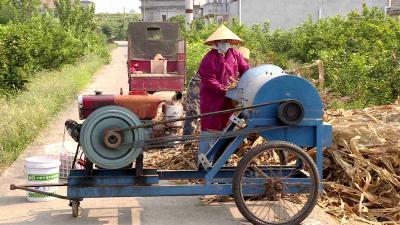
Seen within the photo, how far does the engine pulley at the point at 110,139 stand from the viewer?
4984mm

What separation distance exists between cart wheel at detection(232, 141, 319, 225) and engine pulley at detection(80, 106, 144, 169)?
1024 mm

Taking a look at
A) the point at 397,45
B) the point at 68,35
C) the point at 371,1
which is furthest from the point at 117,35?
the point at 397,45

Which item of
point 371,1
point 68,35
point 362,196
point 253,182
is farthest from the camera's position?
point 371,1

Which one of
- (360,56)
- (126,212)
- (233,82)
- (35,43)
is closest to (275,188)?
(233,82)

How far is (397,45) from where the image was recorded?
34.9ft

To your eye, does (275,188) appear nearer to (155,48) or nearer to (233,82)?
(233,82)

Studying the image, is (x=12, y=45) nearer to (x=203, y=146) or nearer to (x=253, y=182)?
(x=203, y=146)

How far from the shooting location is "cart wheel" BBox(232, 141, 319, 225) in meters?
4.95

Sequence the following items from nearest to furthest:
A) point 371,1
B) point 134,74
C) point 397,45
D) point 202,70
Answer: point 202,70
point 397,45
point 134,74
point 371,1

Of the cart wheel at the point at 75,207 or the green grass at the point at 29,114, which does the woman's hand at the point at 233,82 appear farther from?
the green grass at the point at 29,114

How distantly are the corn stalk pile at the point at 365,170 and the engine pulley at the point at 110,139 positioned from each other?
2.20 meters

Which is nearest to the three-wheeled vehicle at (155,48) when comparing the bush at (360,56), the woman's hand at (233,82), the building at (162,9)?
the bush at (360,56)

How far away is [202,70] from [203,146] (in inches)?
34.6

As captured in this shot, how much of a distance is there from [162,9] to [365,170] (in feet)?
253
